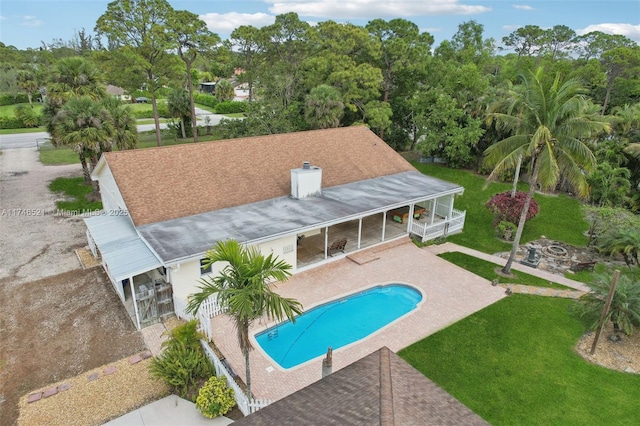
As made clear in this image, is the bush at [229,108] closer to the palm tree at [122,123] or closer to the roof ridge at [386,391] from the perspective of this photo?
the palm tree at [122,123]

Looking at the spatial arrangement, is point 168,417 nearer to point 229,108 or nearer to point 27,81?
point 229,108

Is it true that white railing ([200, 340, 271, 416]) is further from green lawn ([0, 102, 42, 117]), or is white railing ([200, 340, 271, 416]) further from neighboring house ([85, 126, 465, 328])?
green lawn ([0, 102, 42, 117])

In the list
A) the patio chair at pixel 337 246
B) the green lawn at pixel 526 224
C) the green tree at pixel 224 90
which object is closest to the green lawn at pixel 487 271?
the green lawn at pixel 526 224

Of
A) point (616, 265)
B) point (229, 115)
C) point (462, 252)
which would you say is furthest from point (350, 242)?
point (229, 115)

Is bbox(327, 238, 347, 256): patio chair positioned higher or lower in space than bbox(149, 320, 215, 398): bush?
higher

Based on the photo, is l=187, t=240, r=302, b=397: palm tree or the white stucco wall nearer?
l=187, t=240, r=302, b=397: palm tree

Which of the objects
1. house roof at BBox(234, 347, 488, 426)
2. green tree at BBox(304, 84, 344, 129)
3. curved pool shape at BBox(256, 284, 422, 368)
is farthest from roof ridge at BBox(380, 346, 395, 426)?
green tree at BBox(304, 84, 344, 129)

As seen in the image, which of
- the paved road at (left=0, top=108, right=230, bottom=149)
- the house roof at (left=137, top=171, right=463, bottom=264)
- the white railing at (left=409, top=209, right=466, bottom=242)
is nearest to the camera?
the house roof at (left=137, top=171, right=463, bottom=264)

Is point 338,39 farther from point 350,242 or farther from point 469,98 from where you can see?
point 350,242
